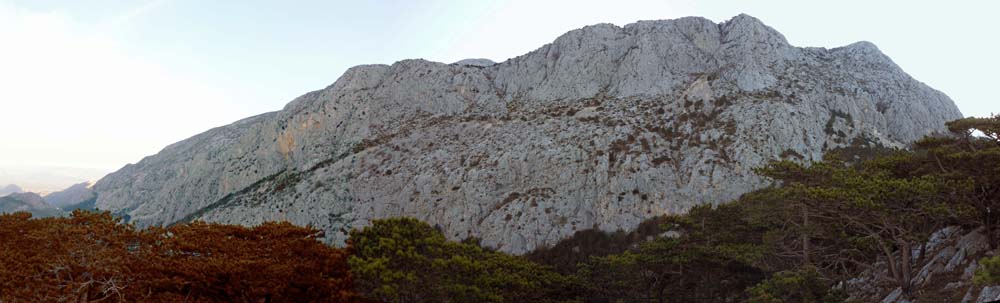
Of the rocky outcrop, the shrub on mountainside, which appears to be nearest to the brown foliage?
the shrub on mountainside

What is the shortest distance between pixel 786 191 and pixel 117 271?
30555 millimetres

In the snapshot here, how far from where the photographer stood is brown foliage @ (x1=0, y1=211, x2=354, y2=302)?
752 inches

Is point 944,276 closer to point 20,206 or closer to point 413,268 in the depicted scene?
point 413,268

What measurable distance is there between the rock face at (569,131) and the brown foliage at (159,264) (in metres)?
34.0

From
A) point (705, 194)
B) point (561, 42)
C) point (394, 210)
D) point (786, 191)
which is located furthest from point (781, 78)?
point (394, 210)

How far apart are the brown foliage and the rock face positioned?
34.0 metres

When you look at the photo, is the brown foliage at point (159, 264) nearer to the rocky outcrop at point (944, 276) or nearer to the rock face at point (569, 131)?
the rocky outcrop at point (944, 276)

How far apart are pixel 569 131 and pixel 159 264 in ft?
174

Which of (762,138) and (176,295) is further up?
(762,138)

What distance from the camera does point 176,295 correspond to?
21.2 m

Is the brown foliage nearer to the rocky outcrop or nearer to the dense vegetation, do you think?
the dense vegetation

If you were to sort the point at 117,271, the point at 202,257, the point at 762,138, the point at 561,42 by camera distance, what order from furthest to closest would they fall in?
the point at 561,42 → the point at 762,138 → the point at 202,257 → the point at 117,271

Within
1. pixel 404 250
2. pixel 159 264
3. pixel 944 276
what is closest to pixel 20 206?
pixel 159 264

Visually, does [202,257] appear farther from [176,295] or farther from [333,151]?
[333,151]
